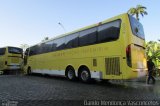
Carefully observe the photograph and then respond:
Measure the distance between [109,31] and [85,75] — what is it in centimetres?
334

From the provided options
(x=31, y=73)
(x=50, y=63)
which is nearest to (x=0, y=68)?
(x=31, y=73)

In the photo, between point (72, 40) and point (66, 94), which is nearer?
point (66, 94)

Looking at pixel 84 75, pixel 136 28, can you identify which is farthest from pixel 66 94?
pixel 136 28

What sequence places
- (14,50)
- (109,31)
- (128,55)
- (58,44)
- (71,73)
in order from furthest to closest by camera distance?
(14,50) < (58,44) < (71,73) < (109,31) < (128,55)

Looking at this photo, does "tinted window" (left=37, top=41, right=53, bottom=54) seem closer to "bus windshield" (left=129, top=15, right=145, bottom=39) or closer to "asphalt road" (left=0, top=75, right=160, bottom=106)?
"asphalt road" (left=0, top=75, right=160, bottom=106)

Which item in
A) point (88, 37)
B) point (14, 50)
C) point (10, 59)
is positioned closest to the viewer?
point (88, 37)

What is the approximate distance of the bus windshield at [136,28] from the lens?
1201 centimetres

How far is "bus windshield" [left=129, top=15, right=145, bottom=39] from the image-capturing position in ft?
39.4

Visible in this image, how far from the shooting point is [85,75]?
14.1 metres

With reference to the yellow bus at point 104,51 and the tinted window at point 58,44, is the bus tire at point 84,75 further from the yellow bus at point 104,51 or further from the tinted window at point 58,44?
the tinted window at point 58,44

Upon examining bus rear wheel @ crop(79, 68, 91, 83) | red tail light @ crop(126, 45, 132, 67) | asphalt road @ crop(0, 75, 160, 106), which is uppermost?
red tail light @ crop(126, 45, 132, 67)

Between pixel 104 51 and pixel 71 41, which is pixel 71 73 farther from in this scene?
pixel 104 51

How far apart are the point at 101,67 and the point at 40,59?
31.0ft

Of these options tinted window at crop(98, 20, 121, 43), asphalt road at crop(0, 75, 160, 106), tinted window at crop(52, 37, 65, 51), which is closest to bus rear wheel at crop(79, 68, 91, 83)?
asphalt road at crop(0, 75, 160, 106)
